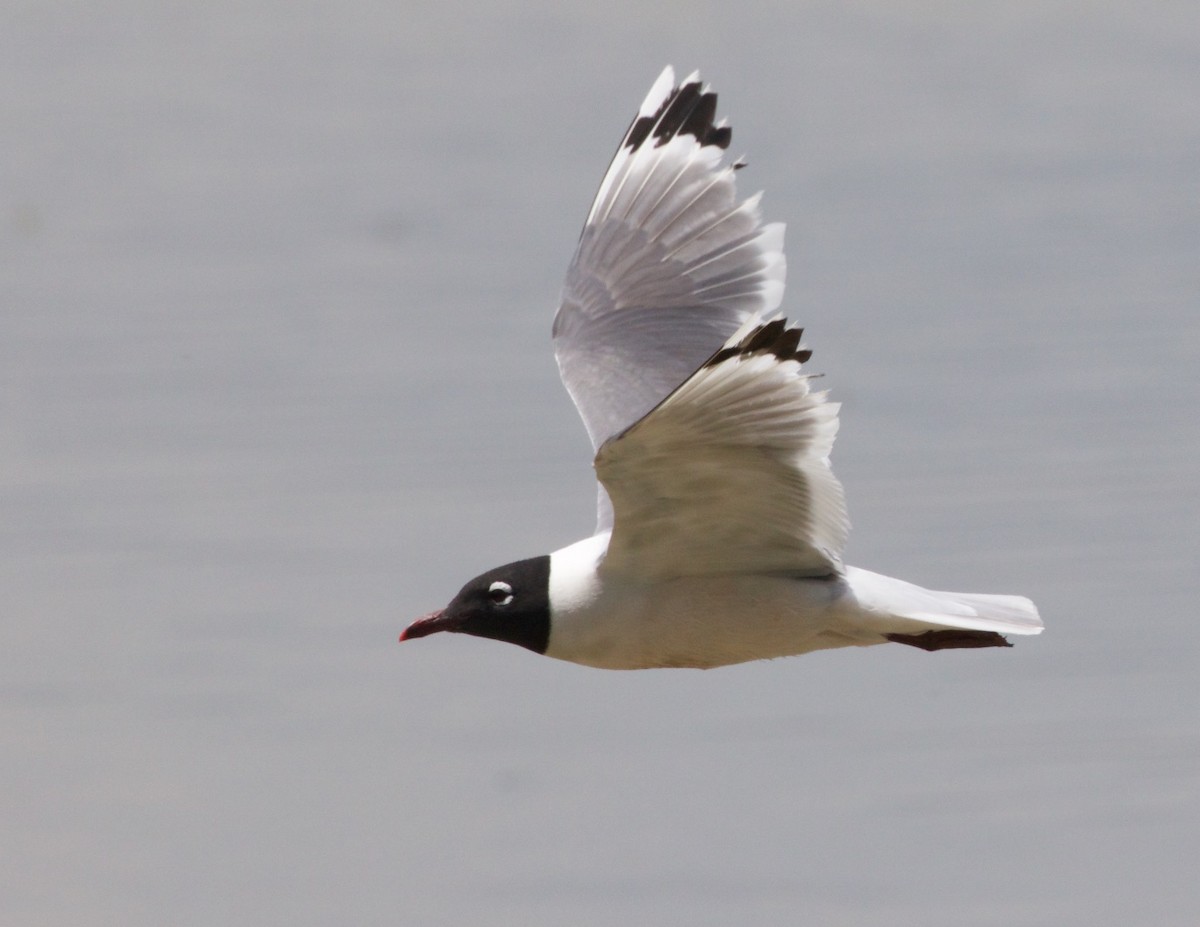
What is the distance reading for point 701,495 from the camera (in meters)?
5.18

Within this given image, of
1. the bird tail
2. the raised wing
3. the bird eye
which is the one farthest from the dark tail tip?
the bird eye

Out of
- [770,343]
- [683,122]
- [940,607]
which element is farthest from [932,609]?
[683,122]

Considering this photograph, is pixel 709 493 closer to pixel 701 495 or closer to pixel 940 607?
pixel 701 495

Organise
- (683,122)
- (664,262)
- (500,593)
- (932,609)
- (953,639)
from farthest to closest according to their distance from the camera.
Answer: (683,122)
(664,262)
(953,639)
(500,593)
(932,609)

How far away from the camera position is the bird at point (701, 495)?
4887 mm

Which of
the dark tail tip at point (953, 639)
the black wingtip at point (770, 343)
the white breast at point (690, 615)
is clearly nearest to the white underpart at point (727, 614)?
the white breast at point (690, 615)

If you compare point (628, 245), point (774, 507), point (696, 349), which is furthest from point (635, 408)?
point (774, 507)

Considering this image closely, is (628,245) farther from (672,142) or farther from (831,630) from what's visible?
(831,630)

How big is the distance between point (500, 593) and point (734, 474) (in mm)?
988

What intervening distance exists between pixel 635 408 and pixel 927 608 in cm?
147

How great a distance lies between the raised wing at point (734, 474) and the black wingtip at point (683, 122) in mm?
2270

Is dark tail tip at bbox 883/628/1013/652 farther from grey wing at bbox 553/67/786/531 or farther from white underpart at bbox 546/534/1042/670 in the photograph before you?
grey wing at bbox 553/67/786/531

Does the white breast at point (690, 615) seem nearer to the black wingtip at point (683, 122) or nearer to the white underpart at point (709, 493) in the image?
the white underpart at point (709, 493)

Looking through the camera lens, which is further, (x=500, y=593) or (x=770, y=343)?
(x=500, y=593)
